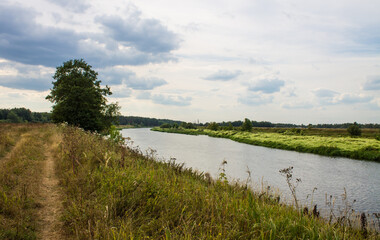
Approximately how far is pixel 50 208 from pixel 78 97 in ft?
88.0

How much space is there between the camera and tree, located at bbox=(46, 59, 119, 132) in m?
29.0

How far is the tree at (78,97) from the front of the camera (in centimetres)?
2902

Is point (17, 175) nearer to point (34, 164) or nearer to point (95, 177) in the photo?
point (34, 164)

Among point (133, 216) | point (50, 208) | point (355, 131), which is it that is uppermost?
point (355, 131)

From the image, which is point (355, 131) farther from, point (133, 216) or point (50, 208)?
point (50, 208)

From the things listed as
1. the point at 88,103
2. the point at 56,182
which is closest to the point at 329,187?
the point at 56,182

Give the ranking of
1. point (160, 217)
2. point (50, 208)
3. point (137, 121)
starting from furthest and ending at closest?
point (137, 121) < point (50, 208) < point (160, 217)

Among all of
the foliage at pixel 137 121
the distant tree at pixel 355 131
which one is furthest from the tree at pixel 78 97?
A: the foliage at pixel 137 121

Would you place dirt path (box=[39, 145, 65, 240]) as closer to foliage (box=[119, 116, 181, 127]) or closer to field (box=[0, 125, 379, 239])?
field (box=[0, 125, 379, 239])

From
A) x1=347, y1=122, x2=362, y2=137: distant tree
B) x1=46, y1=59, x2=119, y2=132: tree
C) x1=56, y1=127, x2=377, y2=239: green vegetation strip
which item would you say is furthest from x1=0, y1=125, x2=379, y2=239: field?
x1=347, y1=122, x2=362, y2=137: distant tree

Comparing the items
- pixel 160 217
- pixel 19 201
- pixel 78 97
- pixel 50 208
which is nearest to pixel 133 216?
pixel 160 217

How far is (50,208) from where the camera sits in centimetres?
477

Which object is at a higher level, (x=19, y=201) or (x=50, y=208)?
(x=19, y=201)

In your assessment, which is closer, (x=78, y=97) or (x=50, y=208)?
(x=50, y=208)
